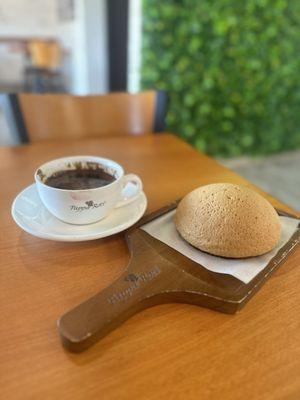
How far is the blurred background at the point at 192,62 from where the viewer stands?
67.5 inches

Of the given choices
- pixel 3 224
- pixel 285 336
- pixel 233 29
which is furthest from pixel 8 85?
pixel 285 336

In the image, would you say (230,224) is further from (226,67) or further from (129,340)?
(226,67)

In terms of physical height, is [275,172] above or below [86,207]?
below

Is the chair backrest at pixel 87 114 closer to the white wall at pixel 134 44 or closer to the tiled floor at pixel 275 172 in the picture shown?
the white wall at pixel 134 44

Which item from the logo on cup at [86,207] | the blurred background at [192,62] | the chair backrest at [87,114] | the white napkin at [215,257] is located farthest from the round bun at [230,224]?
the blurred background at [192,62]

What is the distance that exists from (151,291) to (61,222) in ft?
0.61

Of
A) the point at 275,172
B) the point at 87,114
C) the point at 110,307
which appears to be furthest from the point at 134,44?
the point at 110,307

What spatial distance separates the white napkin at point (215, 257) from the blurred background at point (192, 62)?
1.49 m

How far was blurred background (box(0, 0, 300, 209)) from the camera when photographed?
171 cm

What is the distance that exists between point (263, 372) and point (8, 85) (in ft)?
8.13

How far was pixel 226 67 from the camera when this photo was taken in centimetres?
195

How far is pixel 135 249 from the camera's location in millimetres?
422

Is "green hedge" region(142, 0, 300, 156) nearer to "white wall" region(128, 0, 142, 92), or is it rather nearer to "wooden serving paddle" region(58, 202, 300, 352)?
"white wall" region(128, 0, 142, 92)

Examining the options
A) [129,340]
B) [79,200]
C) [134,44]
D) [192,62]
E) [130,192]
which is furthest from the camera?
[192,62]
